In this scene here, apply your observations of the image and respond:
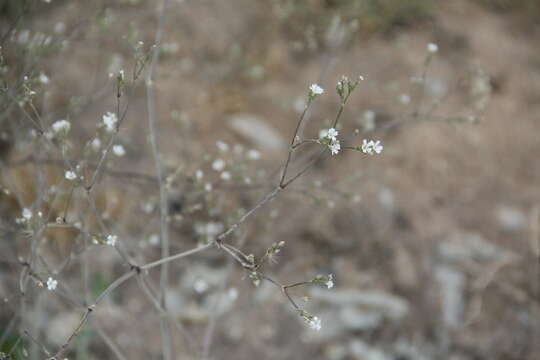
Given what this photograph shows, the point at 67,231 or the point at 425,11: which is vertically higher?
the point at 425,11

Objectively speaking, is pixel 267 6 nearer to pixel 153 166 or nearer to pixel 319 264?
pixel 153 166

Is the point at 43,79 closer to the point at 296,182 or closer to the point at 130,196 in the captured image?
the point at 130,196

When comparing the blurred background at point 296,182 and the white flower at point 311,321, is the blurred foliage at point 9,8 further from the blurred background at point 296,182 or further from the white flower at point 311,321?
the white flower at point 311,321

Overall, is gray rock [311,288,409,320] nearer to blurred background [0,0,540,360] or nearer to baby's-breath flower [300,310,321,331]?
blurred background [0,0,540,360]

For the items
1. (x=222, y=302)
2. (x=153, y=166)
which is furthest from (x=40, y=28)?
(x=222, y=302)

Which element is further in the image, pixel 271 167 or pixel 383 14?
pixel 383 14

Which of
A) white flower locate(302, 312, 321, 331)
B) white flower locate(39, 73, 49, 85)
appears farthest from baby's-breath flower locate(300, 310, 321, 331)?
white flower locate(39, 73, 49, 85)
